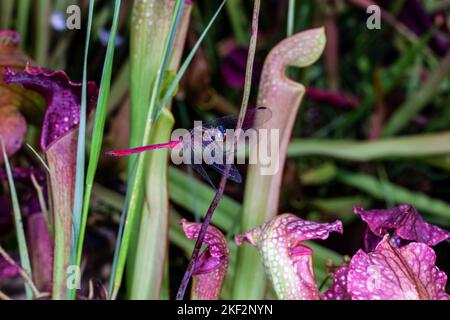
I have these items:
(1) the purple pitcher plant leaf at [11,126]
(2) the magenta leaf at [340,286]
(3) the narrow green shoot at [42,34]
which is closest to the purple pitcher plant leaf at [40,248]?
(1) the purple pitcher plant leaf at [11,126]

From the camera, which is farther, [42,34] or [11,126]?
[42,34]

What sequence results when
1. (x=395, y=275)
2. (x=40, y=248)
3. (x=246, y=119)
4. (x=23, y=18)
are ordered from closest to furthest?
(x=395, y=275) < (x=246, y=119) < (x=40, y=248) < (x=23, y=18)

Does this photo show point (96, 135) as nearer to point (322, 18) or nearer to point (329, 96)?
point (329, 96)

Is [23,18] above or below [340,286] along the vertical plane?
above

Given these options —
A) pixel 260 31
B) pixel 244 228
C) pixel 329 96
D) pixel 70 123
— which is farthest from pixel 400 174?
pixel 70 123

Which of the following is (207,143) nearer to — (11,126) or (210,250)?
Answer: (210,250)

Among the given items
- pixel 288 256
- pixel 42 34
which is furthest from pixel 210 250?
pixel 42 34
